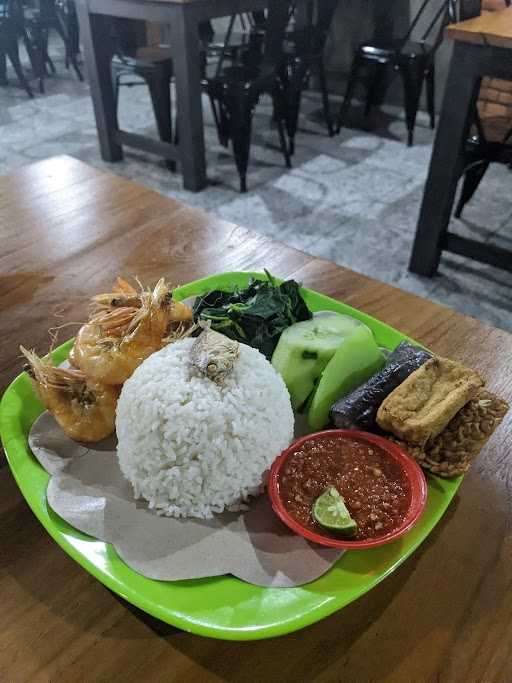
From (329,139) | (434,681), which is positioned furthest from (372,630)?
(329,139)

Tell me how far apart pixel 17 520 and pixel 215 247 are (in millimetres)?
928

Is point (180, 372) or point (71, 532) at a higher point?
point (180, 372)

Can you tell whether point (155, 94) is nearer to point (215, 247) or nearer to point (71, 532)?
point (215, 247)

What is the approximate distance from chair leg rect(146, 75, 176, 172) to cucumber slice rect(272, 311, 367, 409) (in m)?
3.32

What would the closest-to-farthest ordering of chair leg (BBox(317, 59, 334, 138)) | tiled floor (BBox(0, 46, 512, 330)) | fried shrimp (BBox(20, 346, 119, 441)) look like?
fried shrimp (BBox(20, 346, 119, 441))
tiled floor (BBox(0, 46, 512, 330))
chair leg (BBox(317, 59, 334, 138))

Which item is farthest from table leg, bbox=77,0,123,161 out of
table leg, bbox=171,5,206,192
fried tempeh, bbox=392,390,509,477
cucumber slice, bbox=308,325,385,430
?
fried tempeh, bbox=392,390,509,477

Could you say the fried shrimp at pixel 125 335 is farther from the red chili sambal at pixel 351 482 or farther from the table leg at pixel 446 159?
the table leg at pixel 446 159

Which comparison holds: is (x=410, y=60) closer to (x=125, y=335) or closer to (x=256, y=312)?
(x=256, y=312)

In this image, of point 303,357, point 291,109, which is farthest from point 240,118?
point 303,357

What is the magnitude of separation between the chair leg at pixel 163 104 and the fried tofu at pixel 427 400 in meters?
3.52

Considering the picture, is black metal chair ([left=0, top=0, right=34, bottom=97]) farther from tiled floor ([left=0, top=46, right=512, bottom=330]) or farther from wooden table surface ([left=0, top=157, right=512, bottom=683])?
wooden table surface ([left=0, top=157, right=512, bottom=683])

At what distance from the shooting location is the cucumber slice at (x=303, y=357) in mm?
1050

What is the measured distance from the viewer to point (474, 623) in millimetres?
762

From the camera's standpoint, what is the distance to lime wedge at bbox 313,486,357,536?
76cm
